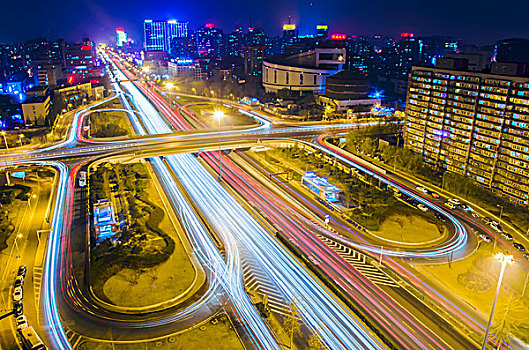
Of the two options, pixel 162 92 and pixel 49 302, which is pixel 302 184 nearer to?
pixel 49 302

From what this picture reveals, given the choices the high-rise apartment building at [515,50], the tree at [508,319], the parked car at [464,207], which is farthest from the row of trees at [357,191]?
the high-rise apartment building at [515,50]

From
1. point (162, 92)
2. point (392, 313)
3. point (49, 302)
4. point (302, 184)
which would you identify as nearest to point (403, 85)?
point (162, 92)

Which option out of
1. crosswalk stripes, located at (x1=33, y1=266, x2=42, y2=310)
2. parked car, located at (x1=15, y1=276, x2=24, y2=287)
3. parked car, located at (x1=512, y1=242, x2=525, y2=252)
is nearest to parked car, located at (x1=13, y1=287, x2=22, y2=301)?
parked car, located at (x1=15, y1=276, x2=24, y2=287)

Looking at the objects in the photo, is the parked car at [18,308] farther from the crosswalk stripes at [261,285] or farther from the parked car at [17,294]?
the crosswalk stripes at [261,285]

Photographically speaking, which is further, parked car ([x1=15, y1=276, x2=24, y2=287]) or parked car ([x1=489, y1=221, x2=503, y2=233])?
parked car ([x1=489, y1=221, x2=503, y2=233])

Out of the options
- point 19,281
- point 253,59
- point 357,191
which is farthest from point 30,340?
point 253,59

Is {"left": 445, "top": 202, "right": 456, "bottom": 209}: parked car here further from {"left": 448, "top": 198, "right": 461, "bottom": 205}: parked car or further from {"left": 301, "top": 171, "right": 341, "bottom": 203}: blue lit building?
{"left": 301, "top": 171, "right": 341, "bottom": 203}: blue lit building

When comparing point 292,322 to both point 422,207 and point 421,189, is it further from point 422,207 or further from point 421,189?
point 421,189
